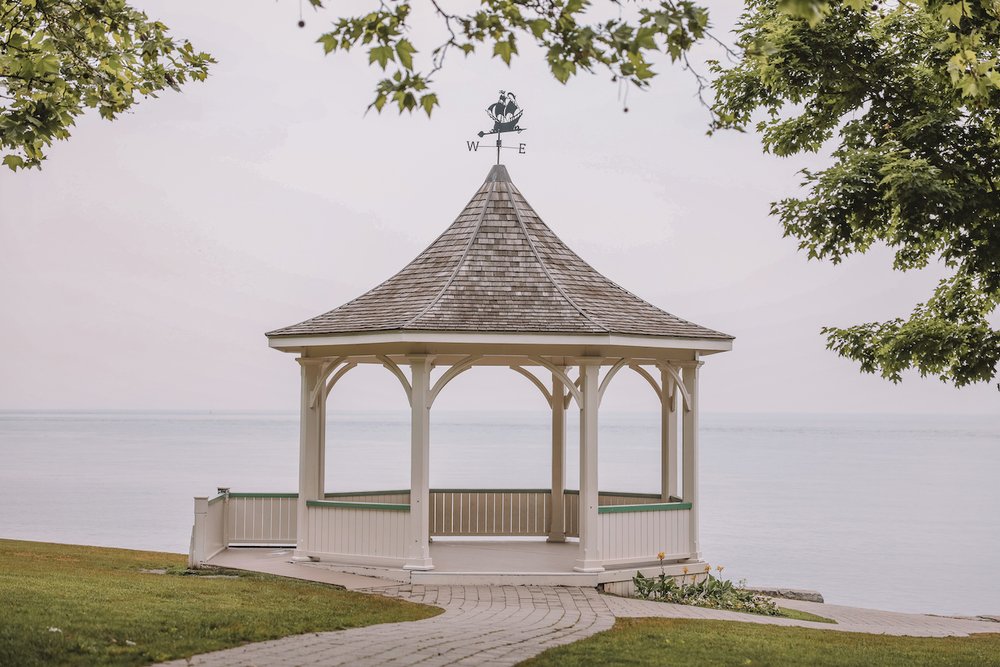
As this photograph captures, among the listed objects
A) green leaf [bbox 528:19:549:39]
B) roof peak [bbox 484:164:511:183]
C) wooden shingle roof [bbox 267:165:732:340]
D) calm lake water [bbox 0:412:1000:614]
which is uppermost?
roof peak [bbox 484:164:511:183]

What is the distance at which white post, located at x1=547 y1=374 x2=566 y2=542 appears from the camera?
17875 mm

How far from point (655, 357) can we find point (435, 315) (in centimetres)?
298

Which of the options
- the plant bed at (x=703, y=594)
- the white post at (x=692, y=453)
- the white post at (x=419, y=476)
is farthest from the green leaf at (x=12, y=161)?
the white post at (x=692, y=453)

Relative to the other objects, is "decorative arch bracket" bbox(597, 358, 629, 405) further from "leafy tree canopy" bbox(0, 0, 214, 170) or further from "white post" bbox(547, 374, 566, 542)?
"leafy tree canopy" bbox(0, 0, 214, 170)

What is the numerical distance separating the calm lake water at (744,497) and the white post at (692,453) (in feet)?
62.4

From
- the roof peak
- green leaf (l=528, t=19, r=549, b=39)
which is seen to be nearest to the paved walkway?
green leaf (l=528, t=19, r=549, b=39)

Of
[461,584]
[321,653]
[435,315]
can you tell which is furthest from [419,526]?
[321,653]

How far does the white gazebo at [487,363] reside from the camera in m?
14.1

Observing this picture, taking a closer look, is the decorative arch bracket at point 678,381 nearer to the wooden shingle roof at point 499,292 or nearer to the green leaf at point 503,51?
the wooden shingle roof at point 499,292

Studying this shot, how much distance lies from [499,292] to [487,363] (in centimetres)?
266

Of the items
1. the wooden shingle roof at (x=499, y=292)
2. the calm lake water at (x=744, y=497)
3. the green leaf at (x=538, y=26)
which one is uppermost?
the green leaf at (x=538, y=26)

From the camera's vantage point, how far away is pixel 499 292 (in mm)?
14852

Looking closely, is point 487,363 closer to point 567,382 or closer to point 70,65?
point 567,382

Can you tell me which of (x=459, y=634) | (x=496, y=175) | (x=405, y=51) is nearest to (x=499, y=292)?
(x=496, y=175)
